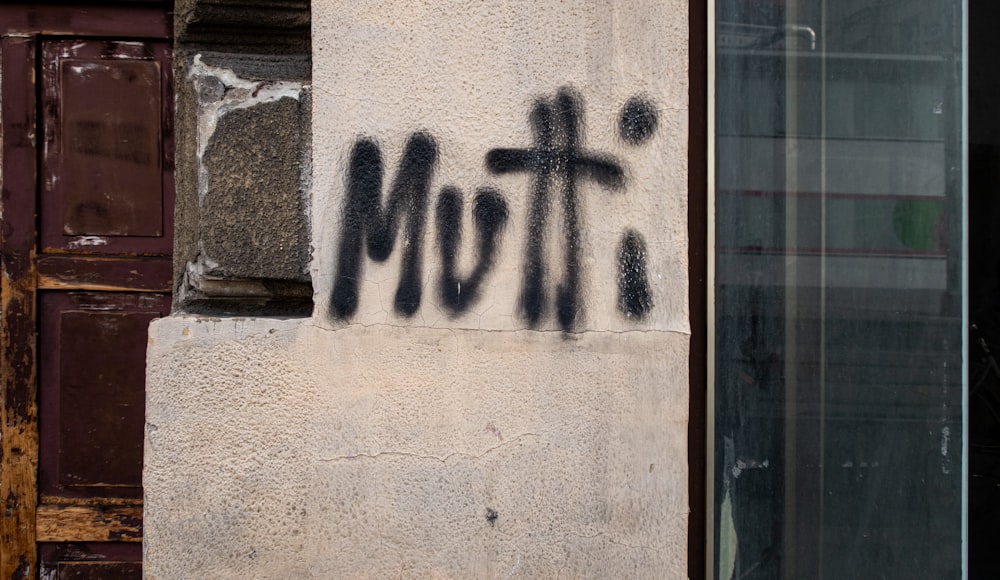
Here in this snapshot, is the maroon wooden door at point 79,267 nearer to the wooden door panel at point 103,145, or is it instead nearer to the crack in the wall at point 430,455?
the wooden door panel at point 103,145

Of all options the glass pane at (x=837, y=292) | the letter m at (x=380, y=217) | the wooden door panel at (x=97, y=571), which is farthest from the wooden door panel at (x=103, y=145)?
the glass pane at (x=837, y=292)

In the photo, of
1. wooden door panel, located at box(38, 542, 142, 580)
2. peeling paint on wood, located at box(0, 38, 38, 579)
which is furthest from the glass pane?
peeling paint on wood, located at box(0, 38, 38, 579)

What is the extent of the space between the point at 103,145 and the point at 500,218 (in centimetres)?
138

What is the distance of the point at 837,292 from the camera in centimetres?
209

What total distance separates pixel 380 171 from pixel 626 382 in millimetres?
807

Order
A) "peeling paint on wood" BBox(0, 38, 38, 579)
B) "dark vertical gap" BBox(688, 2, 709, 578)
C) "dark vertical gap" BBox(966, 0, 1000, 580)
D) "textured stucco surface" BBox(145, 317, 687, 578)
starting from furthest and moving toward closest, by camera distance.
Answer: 1. "peeling paint on wood" BBox(0, 38, 38, 579)
2. "dark vertical gap" BBox(966, 0, 1000, 580)
3. "dark vertical gap" BBox(688, 2, 709, 578)
4. "textured stucco surface" BBox(145, 317, 687, 578)

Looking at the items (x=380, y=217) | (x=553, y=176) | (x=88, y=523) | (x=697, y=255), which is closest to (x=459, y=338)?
(x=380, y=217)

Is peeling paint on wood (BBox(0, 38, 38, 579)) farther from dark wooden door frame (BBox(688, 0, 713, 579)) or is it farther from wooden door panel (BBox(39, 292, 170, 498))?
dark wooden door frame (BBox(688, 0, 713, 579))

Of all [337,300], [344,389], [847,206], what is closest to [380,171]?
[337,300]

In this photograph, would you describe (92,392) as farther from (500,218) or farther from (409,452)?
(500,218)

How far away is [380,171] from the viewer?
1849mm

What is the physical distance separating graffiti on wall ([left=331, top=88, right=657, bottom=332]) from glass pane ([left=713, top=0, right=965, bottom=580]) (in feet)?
1.06

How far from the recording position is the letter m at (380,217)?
72.7 inches

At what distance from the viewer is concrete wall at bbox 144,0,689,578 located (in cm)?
183
